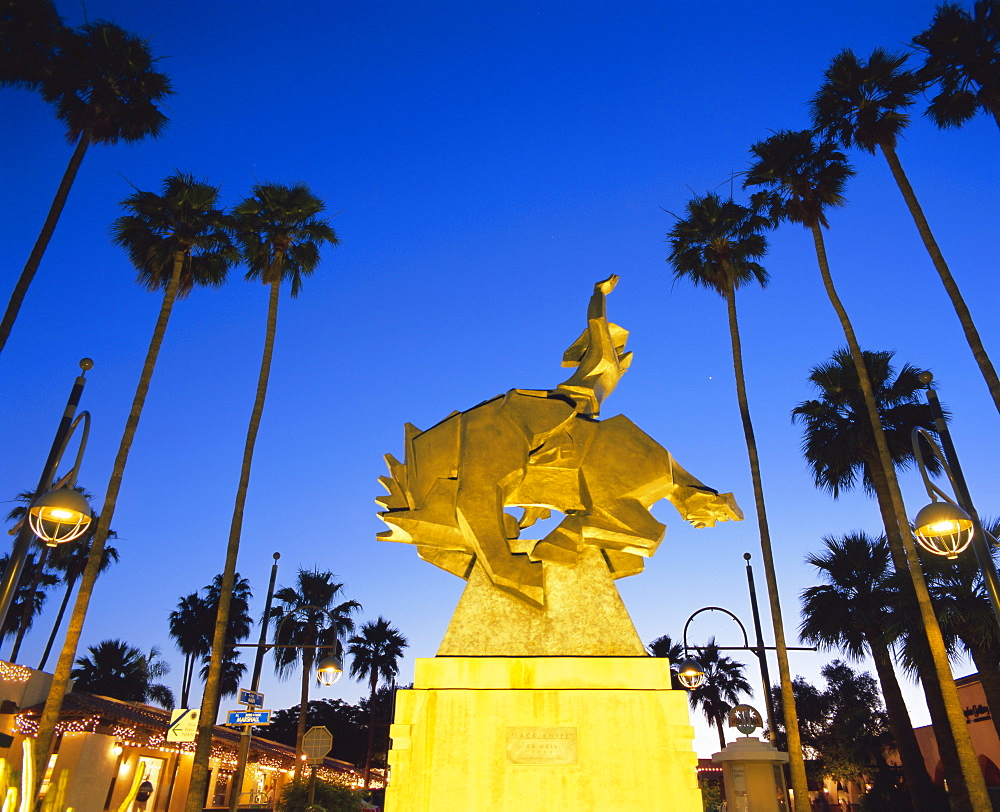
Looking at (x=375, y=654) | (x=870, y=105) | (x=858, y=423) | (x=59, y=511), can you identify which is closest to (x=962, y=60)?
(x=870, y=105)

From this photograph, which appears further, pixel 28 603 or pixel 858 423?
pixel 28 603

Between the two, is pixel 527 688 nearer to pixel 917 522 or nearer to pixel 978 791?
pixel 917 522

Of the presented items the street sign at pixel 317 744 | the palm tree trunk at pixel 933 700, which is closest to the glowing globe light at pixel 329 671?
the street sign at pixel 317 744

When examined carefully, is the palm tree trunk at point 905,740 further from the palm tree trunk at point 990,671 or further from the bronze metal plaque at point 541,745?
the bronze metal plaque at point 541,745

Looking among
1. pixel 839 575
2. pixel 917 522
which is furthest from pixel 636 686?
pixel 839 575

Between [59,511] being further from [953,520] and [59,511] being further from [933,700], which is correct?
[933,700]

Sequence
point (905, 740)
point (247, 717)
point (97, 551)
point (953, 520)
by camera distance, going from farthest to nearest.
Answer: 1. point (905, 740)
2. point (97, 551)
3. point (247, 717)
4. point (953, 520)

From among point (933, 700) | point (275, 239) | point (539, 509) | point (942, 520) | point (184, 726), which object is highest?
point (275, 239)

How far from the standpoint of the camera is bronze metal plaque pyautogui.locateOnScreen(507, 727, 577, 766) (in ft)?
21.5

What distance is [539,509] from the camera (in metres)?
8.87

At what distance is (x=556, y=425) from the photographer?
828 cm

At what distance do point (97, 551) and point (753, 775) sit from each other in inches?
560

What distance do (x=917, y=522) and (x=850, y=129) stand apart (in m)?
12.8

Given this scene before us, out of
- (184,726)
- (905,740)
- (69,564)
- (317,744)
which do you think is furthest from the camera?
(69,564)
